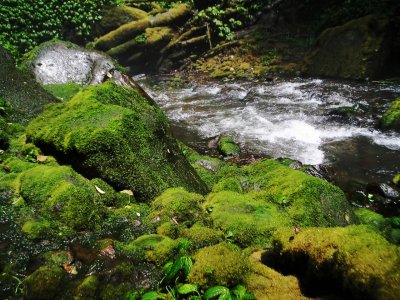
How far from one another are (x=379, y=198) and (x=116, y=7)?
Result: 1802 cm

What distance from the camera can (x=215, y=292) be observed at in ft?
7.59

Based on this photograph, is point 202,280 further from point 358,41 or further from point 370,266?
point 358,41

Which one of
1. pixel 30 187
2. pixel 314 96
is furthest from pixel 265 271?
pixel 314 96

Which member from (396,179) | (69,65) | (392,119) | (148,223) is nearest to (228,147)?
(396,179)

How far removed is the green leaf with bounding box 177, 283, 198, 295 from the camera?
236 cm

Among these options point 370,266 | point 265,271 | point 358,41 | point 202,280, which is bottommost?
point 358,41

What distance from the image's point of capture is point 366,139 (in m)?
8.96

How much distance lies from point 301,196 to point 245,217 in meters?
1.06

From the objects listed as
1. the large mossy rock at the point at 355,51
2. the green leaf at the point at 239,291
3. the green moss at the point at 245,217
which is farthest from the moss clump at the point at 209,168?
the large mossy rock at the point at 355,51

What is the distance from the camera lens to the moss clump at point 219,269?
2441mm

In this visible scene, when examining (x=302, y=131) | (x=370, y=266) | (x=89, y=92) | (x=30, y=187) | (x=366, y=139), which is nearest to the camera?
(x=370, y=266)

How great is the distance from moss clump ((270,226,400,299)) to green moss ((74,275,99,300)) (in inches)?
60.3

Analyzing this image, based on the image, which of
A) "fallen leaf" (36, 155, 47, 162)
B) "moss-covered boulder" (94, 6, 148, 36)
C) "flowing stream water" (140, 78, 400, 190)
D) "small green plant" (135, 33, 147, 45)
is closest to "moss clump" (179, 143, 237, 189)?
"flowing stream water" (140, 78, 400, 190)

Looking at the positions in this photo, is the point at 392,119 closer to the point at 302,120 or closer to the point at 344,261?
the point at 302,120
